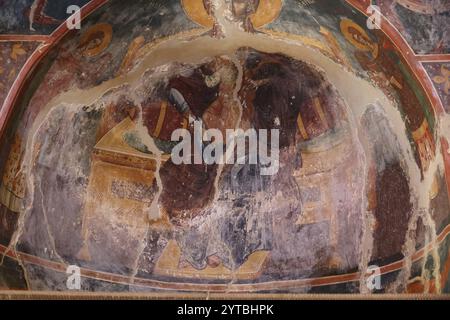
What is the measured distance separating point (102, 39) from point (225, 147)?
79.2 inches

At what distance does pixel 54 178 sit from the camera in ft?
30.6

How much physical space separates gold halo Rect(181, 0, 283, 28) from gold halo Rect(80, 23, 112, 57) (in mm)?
778

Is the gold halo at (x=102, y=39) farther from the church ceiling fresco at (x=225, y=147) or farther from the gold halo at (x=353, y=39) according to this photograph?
the gold halo at (x=353, y=39)

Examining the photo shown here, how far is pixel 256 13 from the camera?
9.15 meters

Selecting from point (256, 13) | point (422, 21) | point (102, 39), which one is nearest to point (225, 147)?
point (256, 13)

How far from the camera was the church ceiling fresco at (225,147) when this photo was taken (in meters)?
8.59

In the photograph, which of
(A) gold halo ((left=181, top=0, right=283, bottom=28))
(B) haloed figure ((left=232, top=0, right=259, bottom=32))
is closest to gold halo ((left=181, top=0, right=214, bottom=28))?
(A) gold halo ((left=181, top=0, right=283, bottom=28))

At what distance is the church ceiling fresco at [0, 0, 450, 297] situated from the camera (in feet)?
28.2

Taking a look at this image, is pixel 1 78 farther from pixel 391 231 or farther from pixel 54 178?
pixel 391 231

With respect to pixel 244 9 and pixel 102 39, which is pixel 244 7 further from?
pixel 102 39
